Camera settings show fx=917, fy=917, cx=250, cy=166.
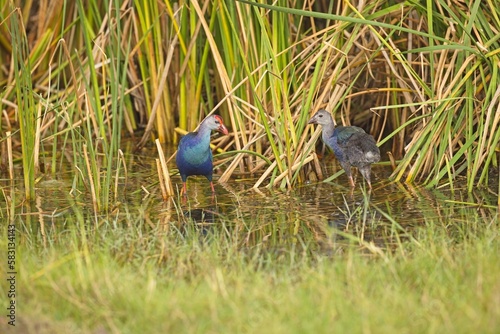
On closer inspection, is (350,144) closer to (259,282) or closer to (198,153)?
(198,153)

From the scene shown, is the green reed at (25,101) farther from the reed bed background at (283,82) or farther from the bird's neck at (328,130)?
the bird's neck at (328,130)

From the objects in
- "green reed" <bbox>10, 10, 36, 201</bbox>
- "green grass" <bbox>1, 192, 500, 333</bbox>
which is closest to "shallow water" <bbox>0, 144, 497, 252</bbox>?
"green grass" <bbox>1, 192, 500, 333</bbox>

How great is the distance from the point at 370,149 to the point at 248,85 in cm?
106

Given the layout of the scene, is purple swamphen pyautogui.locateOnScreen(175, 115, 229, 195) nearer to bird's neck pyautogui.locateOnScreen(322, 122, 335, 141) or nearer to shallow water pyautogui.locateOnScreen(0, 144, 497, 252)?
shallow water pyautogui.locateOnScreen(0, 144, 497, 252)

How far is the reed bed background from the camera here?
529 centimetres

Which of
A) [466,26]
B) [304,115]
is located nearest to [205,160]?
[304,115]

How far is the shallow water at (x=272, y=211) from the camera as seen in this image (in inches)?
187

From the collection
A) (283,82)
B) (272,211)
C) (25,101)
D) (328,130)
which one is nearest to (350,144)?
(328,130)

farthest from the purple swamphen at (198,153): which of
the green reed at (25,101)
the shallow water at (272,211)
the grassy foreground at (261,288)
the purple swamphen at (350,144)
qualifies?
the grassy foreground at (261,288)

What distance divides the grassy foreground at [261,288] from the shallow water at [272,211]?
0.93ft

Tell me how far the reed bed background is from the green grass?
0.93 metres

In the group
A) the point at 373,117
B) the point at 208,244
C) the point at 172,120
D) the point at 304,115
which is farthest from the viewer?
the point at 172,120

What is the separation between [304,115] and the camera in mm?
5758

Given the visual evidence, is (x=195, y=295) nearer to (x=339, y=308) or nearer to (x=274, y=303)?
(x=274, y=303)
